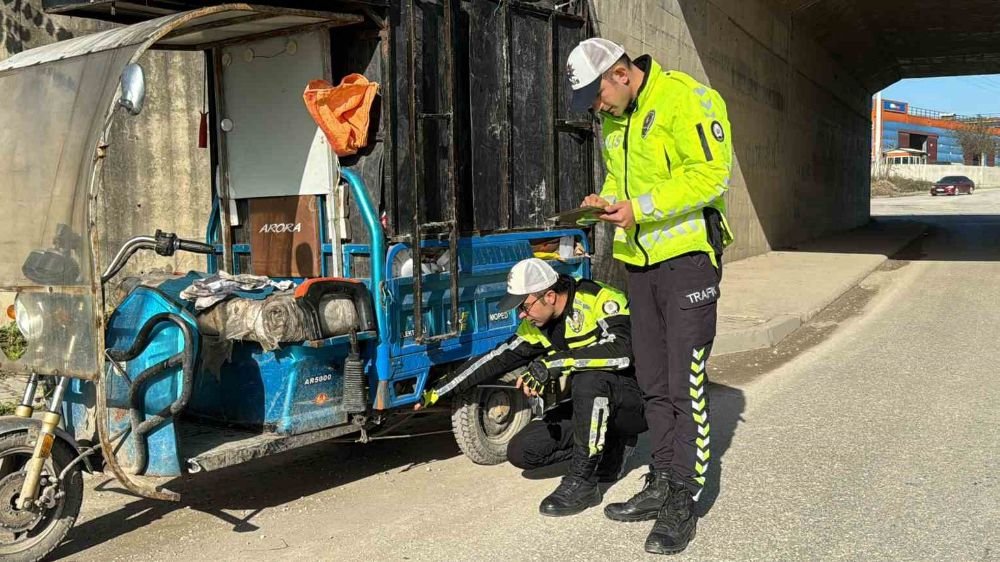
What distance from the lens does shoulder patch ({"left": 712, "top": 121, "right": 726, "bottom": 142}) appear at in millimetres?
4000

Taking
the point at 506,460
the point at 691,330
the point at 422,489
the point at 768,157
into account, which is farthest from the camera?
the point at 768,157

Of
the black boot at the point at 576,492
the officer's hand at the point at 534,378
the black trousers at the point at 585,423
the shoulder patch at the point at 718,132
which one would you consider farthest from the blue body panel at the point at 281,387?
the shoulder patch at the point at 718,132

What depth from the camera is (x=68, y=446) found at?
4.04 m

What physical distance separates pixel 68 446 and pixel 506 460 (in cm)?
250

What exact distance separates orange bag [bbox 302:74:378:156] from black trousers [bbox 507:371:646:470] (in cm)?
173

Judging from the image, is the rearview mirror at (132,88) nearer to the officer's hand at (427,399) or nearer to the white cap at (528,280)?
the white cap at (528,280)

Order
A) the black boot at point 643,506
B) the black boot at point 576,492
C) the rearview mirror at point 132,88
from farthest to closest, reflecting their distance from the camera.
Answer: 1. the black boot at point 576,492
2. the black boot at point 643,506
3. the rearview mirror at point 132,88

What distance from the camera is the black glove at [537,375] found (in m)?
4.73

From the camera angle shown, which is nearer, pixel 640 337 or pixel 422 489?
pixel 640 337

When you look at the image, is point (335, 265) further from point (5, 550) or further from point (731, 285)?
point (731, 285)

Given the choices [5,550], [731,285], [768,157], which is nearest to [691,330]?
[5,550]

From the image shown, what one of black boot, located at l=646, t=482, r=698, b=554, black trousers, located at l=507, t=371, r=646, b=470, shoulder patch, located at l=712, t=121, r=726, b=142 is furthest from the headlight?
shoulder patch, located at l=712, t=121, r=726, b=142

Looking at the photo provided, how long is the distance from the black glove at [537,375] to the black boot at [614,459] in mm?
516

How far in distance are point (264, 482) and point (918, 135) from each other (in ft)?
362
